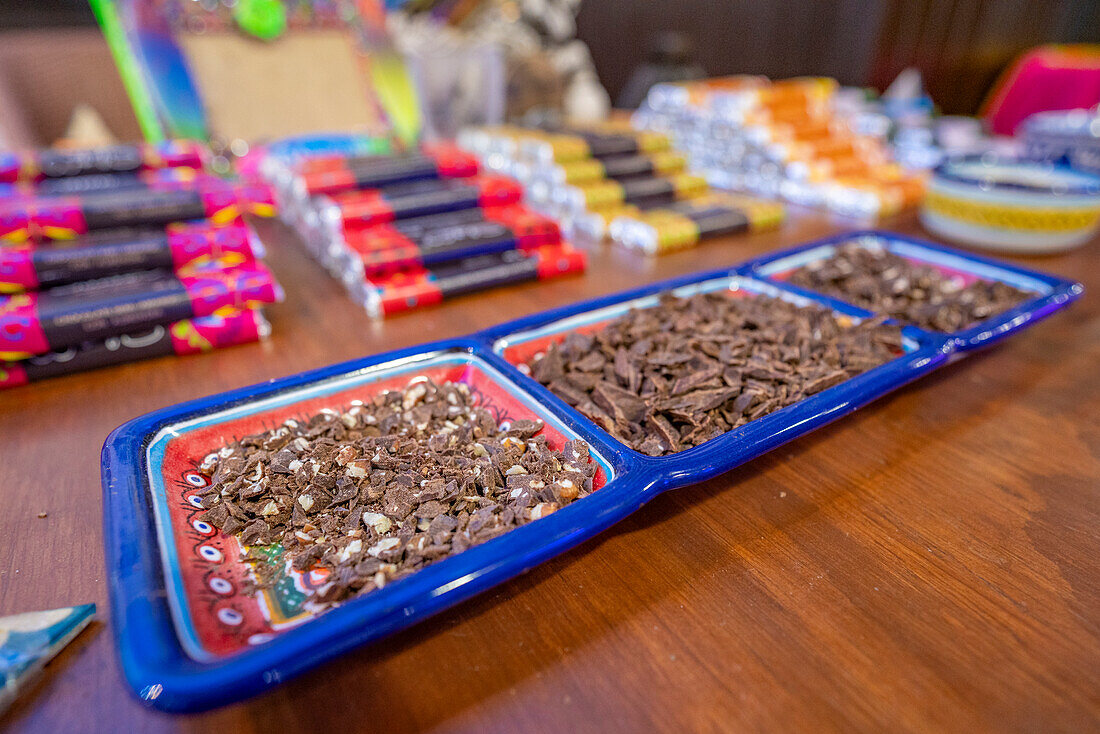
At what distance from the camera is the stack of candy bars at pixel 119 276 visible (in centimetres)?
75

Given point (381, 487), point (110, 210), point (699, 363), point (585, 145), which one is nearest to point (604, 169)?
point (585, 145)

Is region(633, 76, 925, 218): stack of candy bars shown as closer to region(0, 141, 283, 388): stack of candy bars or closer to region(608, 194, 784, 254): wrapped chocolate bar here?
region(608, 194, 784, 254): wrapped chocolate bar

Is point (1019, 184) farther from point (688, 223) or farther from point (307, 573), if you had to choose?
point (307, 573)

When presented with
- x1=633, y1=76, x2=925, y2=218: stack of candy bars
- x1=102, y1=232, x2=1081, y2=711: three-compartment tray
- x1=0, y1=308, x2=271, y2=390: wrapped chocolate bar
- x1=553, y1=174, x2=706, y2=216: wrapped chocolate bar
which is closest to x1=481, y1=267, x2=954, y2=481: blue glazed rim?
x1=102, y1=232, x2=1081, y2=711: three-compartment tray

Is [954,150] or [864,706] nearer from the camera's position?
[864,706]

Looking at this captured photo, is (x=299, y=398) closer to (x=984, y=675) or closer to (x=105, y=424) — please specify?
(x=105, y=424)

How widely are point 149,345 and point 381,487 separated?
1.64ft

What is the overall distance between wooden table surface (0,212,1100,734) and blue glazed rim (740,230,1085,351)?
0.09 meters

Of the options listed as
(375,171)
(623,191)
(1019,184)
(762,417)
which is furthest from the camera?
(623,191)

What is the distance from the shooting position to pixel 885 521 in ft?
1.79

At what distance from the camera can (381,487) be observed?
1.72 ft

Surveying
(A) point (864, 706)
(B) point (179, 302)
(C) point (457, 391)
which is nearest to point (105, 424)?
(B) point (179, 302)

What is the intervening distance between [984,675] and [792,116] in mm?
1554

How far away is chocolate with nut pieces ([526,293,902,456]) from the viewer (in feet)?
1.96
